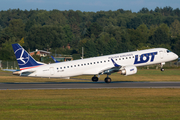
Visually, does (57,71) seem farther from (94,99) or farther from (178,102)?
(178,102)

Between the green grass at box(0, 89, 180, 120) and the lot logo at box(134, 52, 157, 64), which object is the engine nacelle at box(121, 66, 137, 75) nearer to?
the lot logo at box(134, 52, 157, 64)

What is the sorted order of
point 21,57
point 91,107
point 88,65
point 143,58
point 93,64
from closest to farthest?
point 91,107
point 21,57
point 88,65
point 93,64
point 143,58

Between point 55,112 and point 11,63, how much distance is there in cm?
9053

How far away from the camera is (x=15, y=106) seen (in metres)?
25.6

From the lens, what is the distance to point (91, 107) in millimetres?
24703

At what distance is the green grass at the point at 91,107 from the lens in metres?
21.3

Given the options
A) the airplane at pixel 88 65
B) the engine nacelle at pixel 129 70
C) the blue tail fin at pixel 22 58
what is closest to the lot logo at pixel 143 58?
the airplane at pixel 88 65

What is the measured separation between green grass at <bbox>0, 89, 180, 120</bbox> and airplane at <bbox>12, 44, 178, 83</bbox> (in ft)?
44.3

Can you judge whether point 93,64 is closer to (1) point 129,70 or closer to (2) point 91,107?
(1) point 129,70

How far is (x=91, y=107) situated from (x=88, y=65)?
74.3ft

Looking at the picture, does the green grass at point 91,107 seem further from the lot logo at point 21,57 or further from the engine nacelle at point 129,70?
the engine nacelle at point 129,70

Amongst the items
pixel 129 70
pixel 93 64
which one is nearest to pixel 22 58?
pixel 93 64

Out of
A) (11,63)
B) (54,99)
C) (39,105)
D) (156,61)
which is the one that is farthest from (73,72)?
(11,63)

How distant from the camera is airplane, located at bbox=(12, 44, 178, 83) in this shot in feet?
146
